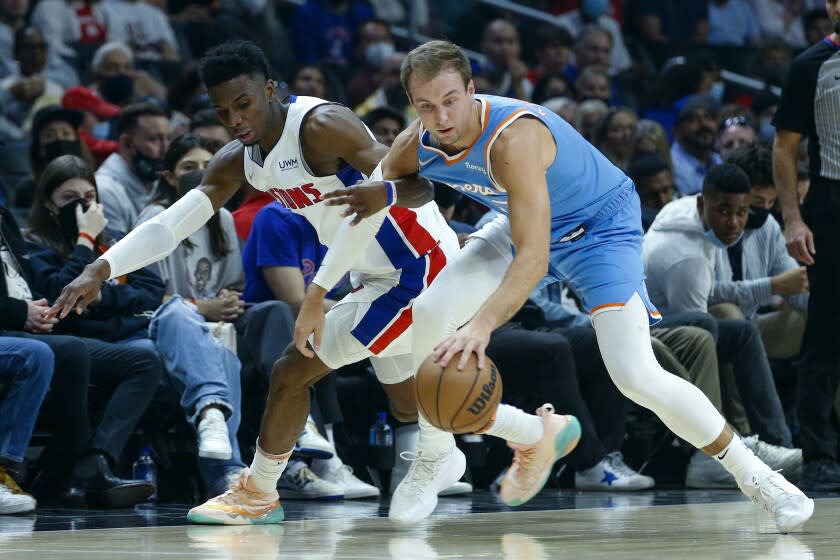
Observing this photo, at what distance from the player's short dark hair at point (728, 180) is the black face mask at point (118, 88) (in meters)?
4.40

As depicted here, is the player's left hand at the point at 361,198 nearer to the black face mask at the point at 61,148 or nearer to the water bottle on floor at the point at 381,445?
the water bottle on floor at the point at 381,445

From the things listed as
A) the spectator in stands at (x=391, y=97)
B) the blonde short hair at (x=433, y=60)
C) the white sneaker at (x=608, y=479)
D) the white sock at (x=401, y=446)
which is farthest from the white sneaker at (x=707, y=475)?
the spectator in stands at (x=391, y=97)

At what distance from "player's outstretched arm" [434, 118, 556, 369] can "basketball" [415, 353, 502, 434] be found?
6 cm

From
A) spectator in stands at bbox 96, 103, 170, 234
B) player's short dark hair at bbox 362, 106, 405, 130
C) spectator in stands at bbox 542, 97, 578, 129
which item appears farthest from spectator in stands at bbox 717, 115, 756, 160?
spectator in stands at bbox 96, 103, 170, 234

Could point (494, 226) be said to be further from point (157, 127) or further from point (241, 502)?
point (157, 127)

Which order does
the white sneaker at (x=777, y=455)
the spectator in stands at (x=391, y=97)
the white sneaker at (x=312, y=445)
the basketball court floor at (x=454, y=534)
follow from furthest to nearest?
the spectator in stands at (x=391, y=97)
the white sneaker at (x=777, y=455)
the white sneaker at (x=312, y=445)
the basketball court floor at (x=454, y=534)

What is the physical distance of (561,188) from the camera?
4.41 m

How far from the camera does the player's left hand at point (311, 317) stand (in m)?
4.58

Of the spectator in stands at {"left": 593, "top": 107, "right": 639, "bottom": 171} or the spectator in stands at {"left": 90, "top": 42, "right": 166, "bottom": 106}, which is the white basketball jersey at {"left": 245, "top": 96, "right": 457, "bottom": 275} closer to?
the spectator in stands at {"left": 593, "top": 107, "right": 639, "bottom": 171}

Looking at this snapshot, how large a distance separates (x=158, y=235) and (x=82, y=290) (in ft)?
1.42

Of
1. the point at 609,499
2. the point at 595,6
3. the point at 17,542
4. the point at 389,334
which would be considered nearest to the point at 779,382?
the point at 609,499

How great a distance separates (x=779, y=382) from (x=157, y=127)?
13.0 ft

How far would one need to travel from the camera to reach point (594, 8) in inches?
519

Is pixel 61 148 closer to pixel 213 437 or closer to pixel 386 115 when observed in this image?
pixel 386 115
